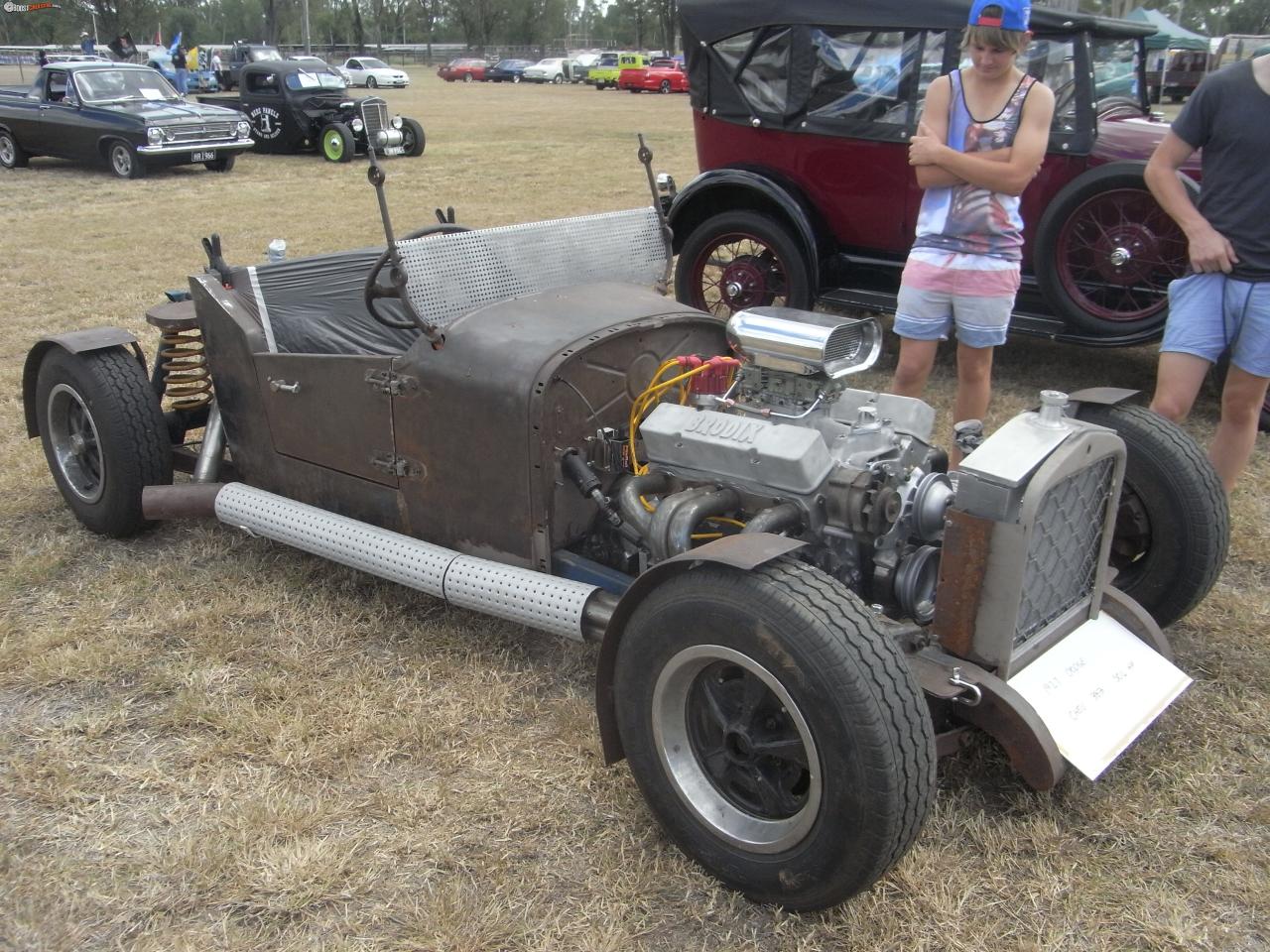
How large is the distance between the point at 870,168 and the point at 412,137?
11850 mm

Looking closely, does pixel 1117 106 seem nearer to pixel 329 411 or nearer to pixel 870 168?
pixel 870 168

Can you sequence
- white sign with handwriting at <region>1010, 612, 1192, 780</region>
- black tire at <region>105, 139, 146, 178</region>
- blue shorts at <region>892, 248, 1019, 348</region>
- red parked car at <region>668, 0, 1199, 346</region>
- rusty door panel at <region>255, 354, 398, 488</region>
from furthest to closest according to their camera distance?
black tire at <region>105, 139, 146, 178</region>, red parked car at <region>668, 0, 1199, 346</region>, blue shorts at <region>892, 248, 1019, 348</region>, rusty door panel at <region>255, 354, 398, 488</region>, white sign with handwriting at <region>1010, 612, 1192, 780</region>

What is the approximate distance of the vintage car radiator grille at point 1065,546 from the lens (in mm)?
2348

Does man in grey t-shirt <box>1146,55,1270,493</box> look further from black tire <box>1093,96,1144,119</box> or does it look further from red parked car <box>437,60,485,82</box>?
red parked car <box>437,60,485,82</box>

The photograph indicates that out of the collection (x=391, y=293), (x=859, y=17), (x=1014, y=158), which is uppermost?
(x=859, y=17)

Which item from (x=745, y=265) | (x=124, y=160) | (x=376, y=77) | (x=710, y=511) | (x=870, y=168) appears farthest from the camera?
(x=376, y=77)

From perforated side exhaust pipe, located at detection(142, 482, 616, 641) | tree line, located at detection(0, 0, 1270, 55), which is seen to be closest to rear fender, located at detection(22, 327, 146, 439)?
perforated side exhaust pipe, located at detection(142, 482, 616, 641)

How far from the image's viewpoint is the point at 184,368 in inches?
161

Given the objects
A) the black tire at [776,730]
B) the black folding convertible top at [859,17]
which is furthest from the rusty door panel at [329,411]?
the black folding convertible top at [859,17]

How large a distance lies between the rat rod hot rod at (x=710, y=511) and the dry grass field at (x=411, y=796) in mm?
230

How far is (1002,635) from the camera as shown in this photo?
7.50 ft

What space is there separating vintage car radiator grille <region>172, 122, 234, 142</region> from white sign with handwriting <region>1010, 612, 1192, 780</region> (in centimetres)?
1450

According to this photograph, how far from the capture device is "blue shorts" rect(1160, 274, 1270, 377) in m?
3.20

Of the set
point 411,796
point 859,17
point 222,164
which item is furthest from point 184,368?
point 222,164
